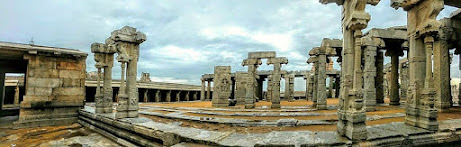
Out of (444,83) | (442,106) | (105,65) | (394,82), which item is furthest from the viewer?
(394,82)

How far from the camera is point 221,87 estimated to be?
1673 cm

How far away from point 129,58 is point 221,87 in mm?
9085

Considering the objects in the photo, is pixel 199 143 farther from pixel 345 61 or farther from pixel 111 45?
pixel 111 45

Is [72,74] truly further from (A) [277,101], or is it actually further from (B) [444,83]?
(B) [444,83]

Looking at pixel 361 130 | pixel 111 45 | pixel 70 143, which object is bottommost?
pixel 70 143

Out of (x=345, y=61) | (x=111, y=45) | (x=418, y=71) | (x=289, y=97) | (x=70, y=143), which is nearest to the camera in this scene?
(x=345, y=61)

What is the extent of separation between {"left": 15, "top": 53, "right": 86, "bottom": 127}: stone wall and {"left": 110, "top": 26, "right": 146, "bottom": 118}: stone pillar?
5.22m

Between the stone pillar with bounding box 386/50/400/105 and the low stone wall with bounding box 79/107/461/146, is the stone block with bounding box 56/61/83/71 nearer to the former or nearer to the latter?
the low stone wall with bounding box 79/107/461/146

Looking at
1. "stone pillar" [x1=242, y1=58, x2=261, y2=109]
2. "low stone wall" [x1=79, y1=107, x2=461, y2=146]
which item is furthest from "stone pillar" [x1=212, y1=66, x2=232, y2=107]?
"low stone wall" [x1=79, y1=107, x2=461, y2=146]

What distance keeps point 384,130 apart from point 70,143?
930 cm

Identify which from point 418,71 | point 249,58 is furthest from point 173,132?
point 249,58

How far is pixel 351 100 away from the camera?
4938 mm

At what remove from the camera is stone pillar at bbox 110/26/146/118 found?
825cm

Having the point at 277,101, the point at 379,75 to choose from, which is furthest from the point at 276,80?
the point at 379,75
